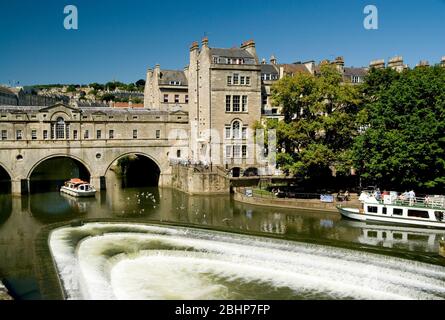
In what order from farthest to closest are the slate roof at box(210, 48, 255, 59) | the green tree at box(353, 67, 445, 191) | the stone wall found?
the slate roof at box(210, 48, 255, 59), the stone wall, the green tree at box(353, 67, 445, 191)

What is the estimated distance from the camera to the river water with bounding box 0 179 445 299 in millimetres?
21547

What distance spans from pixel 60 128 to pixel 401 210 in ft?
104

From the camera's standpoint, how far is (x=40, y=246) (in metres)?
28.2

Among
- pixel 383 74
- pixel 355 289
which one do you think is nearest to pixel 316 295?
pixel 355 289

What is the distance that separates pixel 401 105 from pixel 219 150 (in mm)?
19295

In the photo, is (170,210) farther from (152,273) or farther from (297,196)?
(152,273)

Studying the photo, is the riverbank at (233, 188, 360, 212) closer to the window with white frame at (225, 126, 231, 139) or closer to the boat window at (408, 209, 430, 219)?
the boat window at (408, 209, 430, 219)

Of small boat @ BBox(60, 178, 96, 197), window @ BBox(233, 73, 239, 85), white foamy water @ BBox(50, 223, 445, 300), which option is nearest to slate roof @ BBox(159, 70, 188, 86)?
window @ BBox(233, 73, 239, 85)

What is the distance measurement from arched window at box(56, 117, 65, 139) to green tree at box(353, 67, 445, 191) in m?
27.2

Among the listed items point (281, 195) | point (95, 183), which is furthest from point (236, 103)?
point (95, 183)

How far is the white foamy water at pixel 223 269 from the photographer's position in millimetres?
21281

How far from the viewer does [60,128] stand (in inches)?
1921

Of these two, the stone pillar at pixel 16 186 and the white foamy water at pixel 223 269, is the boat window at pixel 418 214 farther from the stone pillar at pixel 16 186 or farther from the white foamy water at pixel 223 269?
the stone pillar at pixel 16 186
